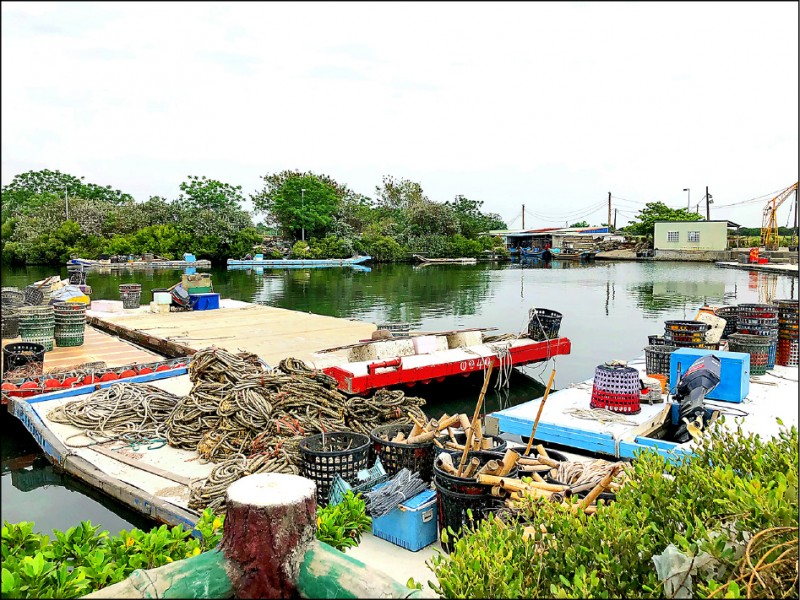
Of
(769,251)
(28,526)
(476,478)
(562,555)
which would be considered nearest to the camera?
(562,555)

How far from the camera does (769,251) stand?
166 ft

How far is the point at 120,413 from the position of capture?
8422 mm

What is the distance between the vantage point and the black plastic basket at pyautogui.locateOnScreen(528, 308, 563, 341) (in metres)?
13.5

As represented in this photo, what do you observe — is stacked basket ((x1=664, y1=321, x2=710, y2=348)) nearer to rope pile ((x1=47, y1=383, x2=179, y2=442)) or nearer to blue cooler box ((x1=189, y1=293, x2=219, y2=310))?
rope pile ((x1=47, y1=383, x2=179, y2=442))

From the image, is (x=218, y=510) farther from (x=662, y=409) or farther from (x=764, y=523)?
(x=662, y=409)

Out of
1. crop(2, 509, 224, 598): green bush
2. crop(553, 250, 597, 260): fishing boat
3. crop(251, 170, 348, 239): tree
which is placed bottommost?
crop(2, 509, 224, 598): green bush

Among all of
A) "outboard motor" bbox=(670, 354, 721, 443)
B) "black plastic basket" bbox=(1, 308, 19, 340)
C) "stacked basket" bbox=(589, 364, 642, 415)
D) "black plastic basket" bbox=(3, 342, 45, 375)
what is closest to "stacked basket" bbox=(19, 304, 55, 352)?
"black plastic basket" bbox=(1, 308, 19, 340)

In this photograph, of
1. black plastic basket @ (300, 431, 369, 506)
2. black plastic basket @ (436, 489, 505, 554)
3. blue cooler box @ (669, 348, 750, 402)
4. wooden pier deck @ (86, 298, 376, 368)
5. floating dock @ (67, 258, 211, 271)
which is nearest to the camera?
black plastic basket @ (436, 489, 505, 554)

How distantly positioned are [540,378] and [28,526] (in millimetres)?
11679

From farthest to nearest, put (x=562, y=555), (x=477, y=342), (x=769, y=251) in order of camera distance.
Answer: (x=769, y=251) < (x=477, y=342) < (x=562, y=555)

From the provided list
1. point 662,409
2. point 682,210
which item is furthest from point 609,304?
point 682,210

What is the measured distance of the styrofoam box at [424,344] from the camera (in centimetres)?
1188

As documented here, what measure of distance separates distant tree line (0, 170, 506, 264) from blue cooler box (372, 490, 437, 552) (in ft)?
170

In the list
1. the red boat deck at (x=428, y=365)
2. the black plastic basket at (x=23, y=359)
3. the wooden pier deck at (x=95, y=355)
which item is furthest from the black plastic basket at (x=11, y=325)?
the red boat deck at (x=428, y=365)
